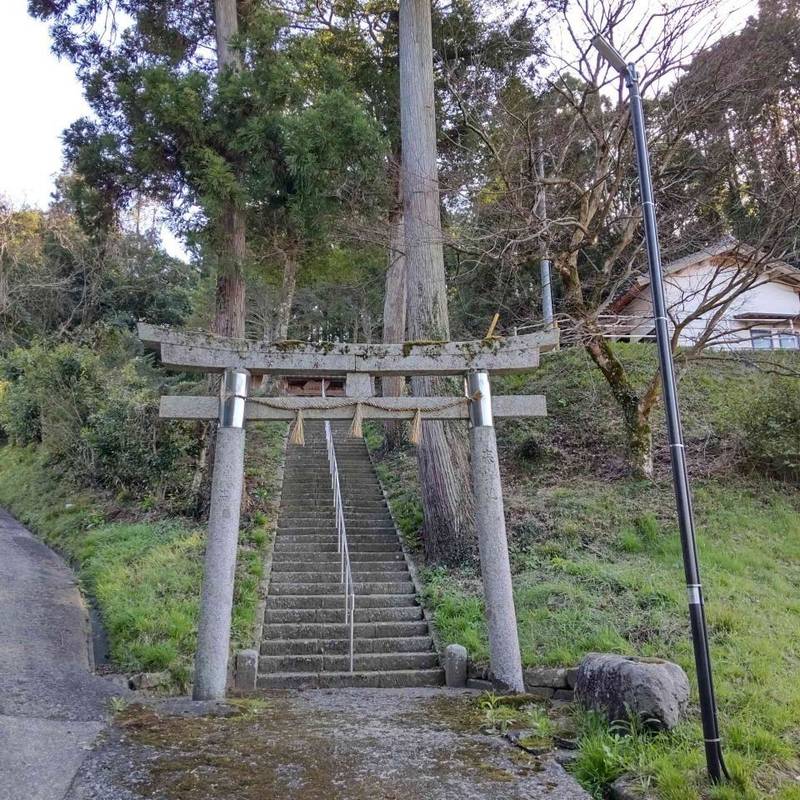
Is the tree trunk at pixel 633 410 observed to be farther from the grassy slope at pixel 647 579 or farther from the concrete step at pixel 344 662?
the concrete step at pixel 344 662

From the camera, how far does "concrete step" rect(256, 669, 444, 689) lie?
671 centimetres

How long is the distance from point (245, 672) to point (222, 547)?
137 cm

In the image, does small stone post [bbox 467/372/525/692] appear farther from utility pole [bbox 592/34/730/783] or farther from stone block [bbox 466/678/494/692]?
utility pole [bbox 592/34/730/783]

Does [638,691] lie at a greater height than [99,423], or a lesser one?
lesser

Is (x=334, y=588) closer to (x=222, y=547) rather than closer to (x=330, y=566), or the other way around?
(x=330, y=566)

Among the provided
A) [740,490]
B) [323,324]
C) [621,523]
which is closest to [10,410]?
[323,324]

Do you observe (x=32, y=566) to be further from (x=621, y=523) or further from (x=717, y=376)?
(x=717, y=376)

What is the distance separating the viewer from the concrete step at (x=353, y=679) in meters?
6.71

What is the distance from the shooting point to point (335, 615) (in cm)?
786

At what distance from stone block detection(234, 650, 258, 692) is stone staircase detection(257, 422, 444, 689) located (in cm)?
18

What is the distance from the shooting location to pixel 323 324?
2748cm

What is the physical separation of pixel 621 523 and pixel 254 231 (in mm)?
7219

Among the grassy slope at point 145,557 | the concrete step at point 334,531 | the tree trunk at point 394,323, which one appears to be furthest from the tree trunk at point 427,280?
the tree trunk at point 394,323

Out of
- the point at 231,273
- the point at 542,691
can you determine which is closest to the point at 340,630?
the point at 542,691
